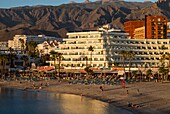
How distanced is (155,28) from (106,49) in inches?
2162

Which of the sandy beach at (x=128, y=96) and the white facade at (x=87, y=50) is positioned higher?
the white facade at (x=87, y=50)

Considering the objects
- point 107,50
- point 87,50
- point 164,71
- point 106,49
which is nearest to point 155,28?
point 107,50

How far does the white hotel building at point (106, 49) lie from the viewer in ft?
404

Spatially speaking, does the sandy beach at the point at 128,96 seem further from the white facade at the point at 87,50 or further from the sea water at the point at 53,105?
the white facade at the point at 87,50

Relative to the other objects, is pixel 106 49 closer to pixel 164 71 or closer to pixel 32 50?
pixel 164 71

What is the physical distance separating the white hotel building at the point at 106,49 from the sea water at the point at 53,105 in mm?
43158

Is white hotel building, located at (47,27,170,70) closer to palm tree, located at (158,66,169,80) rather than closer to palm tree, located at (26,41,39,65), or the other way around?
palm tree, located at (158,66,169,80)

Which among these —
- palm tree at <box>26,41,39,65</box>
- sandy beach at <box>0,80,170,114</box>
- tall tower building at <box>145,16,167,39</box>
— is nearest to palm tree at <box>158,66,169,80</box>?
sandy beach at <box>0,80,170,114</box>

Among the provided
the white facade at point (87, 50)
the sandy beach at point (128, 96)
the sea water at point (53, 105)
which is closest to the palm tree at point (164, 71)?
the sandy beach at point (128, 96)

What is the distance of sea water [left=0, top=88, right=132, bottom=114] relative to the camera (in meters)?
57.1

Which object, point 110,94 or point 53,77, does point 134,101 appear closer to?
point 110,94

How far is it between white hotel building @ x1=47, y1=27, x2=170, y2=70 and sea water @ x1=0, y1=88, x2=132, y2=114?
43.2 m

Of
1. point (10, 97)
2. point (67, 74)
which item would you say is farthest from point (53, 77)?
point (10, 97)

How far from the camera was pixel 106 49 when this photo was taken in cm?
12238
